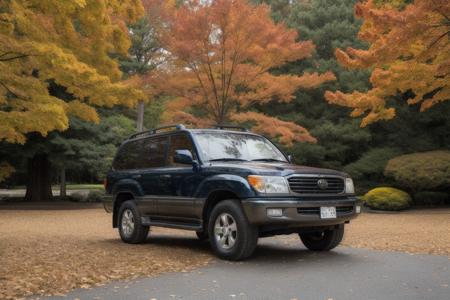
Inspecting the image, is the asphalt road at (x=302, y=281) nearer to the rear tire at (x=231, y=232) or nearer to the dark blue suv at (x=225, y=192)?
the rear tire at (x=231, y=232)

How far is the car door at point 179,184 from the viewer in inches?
319

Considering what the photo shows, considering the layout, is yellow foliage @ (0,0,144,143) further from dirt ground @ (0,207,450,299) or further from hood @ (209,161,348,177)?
hood @ (209,161,348,177)

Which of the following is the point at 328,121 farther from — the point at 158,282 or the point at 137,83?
the point at 158,282

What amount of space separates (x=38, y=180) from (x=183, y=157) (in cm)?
2070

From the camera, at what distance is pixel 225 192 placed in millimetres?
7625

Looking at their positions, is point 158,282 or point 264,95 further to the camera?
point 264,95

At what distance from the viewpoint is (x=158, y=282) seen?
5895 mm

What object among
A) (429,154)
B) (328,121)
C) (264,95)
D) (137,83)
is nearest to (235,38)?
(264,95)

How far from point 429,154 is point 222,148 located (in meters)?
14.2

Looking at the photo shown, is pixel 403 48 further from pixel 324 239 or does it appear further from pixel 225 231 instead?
pixel 225 231

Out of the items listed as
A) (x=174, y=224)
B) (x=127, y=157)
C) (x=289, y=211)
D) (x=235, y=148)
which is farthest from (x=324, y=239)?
(x=127, y=157)

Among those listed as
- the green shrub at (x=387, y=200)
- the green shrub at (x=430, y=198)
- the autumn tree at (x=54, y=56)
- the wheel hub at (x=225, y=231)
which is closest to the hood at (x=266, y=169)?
the wheel hub at (x=225, y=231)

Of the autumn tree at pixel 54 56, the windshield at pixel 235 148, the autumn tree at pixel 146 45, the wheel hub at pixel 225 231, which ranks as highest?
the autumn tree at pixel 146 45

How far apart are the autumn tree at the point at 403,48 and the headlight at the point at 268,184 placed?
23.9 feet
